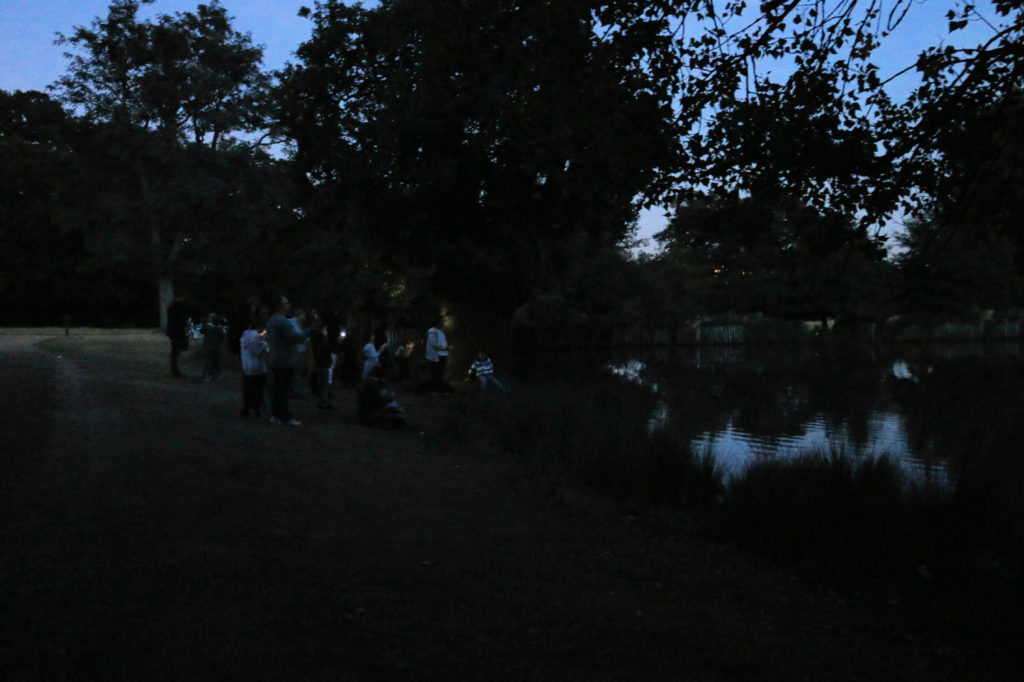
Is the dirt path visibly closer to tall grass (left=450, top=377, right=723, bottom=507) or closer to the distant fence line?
tall grass (left=450, top=377, right=723, bottom=507)

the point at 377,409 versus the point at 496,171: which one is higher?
the point at 496,171

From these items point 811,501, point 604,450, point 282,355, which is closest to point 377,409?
point 282,355

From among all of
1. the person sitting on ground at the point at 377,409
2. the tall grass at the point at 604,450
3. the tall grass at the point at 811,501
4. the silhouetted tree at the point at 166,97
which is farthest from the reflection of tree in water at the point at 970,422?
the silhouetted tree at the point at 166,97

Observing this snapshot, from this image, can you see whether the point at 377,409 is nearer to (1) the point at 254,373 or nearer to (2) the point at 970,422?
(1) the point at 254,373

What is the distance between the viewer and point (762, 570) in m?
7.48

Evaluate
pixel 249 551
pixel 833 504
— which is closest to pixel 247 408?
pixel 249 551

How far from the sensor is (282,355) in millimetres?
14570

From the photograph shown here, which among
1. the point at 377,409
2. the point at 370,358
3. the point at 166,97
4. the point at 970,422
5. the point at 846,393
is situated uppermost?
the point at 166,97

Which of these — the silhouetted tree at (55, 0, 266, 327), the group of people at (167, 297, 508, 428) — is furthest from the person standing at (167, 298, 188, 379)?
the silhouetted tree at (55, 0, 266, 327)

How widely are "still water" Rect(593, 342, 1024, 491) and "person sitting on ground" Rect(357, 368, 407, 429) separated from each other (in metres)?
4.52

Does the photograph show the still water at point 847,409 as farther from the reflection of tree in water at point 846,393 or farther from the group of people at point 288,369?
the group of people at point 288,369

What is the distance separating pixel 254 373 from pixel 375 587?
980 cm

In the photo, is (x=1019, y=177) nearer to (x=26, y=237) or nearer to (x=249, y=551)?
(x=249, y=551)

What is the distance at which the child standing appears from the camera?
1520cm
